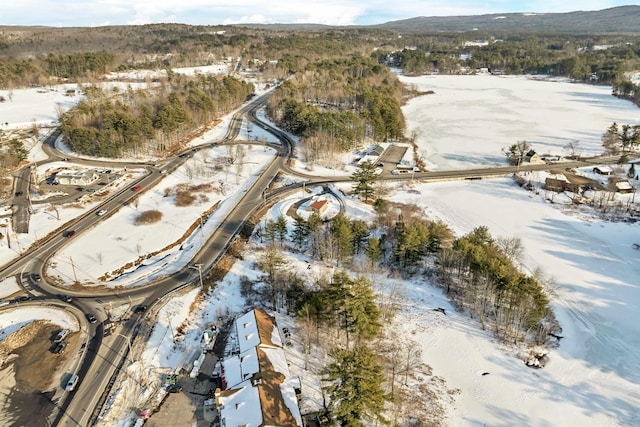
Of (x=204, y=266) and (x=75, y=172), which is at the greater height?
(x=75, y=172)

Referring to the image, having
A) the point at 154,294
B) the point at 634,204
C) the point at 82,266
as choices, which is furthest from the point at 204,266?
the point at 634,204

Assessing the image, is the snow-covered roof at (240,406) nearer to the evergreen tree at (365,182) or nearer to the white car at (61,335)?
the white car at (61,335)

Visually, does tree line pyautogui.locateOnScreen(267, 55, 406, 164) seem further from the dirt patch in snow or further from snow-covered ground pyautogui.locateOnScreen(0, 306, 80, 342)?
the dirt patch in snow

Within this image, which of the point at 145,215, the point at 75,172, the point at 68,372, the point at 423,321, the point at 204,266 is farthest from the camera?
the point at 75,172

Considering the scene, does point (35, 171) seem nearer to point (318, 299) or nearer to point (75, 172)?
point (75, 172)

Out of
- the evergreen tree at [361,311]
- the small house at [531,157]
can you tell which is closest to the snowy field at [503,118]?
the small house at [531,157]

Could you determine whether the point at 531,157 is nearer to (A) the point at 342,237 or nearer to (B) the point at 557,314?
(B) the point at 557,314

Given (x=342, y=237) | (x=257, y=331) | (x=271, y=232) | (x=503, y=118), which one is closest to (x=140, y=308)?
(x=257, y=331)

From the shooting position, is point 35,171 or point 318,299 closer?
point 318,299
